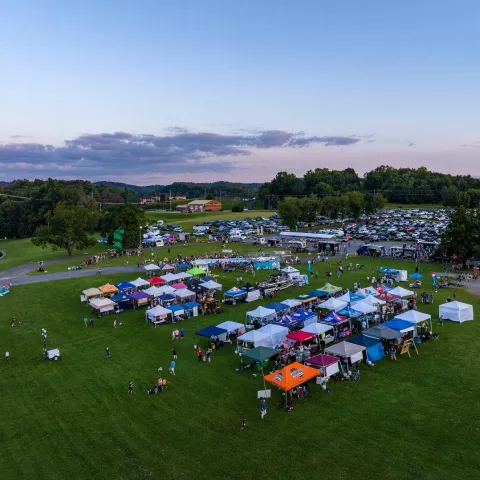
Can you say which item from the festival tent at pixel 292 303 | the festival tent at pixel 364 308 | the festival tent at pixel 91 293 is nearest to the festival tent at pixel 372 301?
the festival tent at pixel 364 308

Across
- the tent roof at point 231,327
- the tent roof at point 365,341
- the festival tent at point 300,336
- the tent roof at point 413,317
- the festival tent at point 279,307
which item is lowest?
the tent roof at point 231,327

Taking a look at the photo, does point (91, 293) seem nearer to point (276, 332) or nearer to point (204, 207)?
point (276, 332)

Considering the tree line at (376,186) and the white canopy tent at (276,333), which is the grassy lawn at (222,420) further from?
the tree line at (376,186)

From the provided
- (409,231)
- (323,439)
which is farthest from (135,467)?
(409,231)

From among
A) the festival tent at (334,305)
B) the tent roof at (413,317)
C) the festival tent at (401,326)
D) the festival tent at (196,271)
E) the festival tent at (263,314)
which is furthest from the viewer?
the festival tent at (196,271)

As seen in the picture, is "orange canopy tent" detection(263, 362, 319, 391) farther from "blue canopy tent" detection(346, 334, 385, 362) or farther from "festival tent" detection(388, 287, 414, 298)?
"festival tent" detection(388, 287, 414, 298)

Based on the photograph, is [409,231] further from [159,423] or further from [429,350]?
[159,423]
